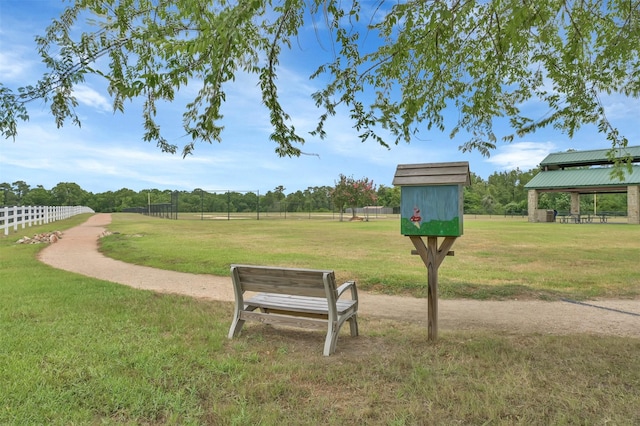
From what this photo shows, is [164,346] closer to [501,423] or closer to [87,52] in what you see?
[501,423]

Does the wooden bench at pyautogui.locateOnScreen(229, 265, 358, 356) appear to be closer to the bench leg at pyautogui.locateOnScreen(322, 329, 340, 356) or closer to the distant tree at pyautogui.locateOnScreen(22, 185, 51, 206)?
the bench leg at pyautogui.locateOnScreen(322, 329, 340, 356)

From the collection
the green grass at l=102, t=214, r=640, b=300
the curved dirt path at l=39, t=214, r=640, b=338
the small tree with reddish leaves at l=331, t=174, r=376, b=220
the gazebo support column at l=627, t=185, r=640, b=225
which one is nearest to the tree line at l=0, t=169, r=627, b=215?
the small tree with reddish leaves at l=331, t=174, r=376, b=220

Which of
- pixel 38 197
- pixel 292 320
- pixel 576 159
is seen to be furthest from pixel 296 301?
pixel 38 197

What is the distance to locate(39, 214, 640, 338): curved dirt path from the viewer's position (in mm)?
5196

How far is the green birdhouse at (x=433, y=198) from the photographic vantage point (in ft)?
13.6

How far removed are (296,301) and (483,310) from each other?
10.4ft

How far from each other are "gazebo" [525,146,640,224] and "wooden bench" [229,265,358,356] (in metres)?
36.8

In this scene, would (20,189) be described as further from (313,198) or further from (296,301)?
(296,301)

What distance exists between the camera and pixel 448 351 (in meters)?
4.07

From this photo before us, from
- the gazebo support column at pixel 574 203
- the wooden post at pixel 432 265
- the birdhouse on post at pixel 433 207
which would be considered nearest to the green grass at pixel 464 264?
the wooden post at pixel 432 265

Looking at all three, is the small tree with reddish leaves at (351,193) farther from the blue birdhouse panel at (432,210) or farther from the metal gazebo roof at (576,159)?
the blue birdhouse panel at (432,210)

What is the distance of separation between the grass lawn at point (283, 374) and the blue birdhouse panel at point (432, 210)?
1.25 m

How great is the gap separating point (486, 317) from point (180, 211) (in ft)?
158

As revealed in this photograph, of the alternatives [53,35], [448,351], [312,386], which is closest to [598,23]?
[448,351]
